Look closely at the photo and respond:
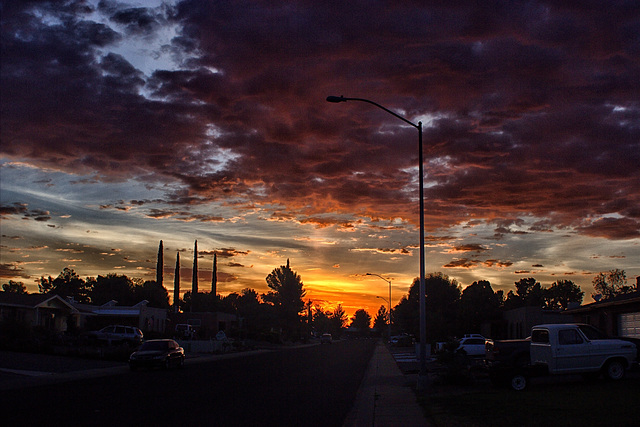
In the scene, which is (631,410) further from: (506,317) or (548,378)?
(506,317)

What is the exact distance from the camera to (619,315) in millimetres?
32188

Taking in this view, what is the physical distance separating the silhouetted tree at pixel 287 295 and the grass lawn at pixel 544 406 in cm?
12983

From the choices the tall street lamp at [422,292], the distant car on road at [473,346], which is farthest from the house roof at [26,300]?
the tall street lamp at [422,292]

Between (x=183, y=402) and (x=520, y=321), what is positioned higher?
(x=520, y=321)

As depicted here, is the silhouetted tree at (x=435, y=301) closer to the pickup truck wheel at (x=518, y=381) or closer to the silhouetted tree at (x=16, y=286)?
the pickup truck wheel at (x=518, y=381)

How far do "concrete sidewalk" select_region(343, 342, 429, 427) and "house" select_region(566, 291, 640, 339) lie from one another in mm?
12662

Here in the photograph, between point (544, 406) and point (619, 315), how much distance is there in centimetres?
2078

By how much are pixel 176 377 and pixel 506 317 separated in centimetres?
4485

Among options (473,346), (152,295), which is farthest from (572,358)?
(152,295)

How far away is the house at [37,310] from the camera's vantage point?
52.2 metres

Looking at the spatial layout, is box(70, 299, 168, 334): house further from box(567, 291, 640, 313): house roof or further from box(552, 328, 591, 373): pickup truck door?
box(552, 328, 591, 373): pickup truck door

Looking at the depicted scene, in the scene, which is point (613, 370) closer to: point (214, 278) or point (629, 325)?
point (629, 325)

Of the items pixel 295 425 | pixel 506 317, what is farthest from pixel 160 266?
pixel 295 425

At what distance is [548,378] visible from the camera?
23109 millimetres
